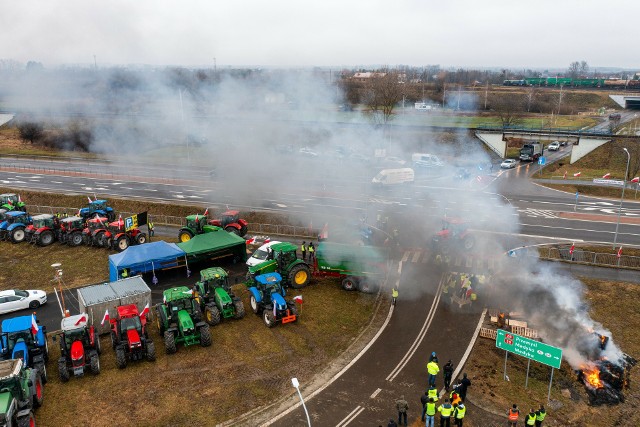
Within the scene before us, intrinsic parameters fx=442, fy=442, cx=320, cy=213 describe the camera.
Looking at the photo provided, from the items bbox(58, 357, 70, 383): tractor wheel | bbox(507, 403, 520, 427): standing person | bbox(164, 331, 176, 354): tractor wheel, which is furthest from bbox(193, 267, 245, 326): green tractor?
bbox(507, 403, 520, 427): standing person

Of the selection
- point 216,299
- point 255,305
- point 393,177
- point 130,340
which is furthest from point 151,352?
point 393,177

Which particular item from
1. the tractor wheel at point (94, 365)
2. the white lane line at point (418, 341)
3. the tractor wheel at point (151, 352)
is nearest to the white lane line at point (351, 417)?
the white lane line at point (418, 341)

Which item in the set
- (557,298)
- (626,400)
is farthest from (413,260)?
(626,400)

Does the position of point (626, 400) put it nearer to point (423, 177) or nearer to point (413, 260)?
point (413, 260)

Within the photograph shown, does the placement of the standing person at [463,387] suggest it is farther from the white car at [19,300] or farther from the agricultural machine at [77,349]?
the white car at [19,300]

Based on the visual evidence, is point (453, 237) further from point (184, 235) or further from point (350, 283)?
point (184, 235)
